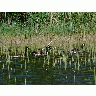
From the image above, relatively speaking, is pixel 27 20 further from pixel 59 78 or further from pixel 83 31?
pixel 59 78

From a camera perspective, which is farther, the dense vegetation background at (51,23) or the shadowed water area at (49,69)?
the dense vegetation background at (51,23)

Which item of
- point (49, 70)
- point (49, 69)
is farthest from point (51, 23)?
point (49, 70)

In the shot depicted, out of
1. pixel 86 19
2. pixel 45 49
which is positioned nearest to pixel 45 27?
pixel 86 19

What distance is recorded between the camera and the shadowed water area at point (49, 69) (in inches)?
302

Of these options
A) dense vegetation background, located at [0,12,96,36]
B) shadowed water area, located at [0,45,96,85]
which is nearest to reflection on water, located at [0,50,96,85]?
shadowed water area, located at [0,45,96,85]

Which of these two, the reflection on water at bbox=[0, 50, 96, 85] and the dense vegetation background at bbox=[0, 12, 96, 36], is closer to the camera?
the reflection on water at bbox=[0, 50, 96, 85]

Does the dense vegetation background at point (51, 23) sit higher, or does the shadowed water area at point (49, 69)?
the dense vegetation background at point (51, 23)

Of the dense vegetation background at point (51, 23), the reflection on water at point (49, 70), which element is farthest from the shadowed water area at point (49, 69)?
the dense vegetation background at point (51, 23)

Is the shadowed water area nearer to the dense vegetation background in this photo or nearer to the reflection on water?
the reflection on water

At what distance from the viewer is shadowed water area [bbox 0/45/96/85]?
7.68 m

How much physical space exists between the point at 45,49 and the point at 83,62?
3.02 m

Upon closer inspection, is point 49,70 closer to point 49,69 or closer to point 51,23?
point 49,69

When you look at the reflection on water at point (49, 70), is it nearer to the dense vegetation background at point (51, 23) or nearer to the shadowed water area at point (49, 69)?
the shadowed water area at point (49, 69)

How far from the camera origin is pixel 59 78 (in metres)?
7.88
